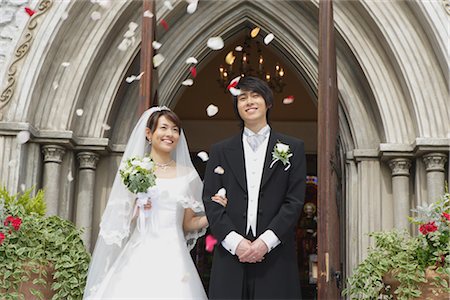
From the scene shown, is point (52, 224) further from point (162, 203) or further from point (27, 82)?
point (27, 82)

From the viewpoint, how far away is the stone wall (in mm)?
6891

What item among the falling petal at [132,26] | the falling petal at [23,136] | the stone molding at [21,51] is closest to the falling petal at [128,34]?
the falling petal at [132,26]

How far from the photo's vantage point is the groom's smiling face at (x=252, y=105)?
4.41 metres

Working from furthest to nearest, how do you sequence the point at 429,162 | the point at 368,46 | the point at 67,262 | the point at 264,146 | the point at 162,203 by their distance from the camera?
1. the point at 368,46
2. the point at 429,162
3. the point at 67,262
4. the point at 162,203
5. the point at 264,146

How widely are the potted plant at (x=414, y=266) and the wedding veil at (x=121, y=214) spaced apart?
1.22 metres

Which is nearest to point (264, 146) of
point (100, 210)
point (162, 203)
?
point (162, 203)

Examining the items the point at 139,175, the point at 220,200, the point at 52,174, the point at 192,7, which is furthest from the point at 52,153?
the point at 220,200

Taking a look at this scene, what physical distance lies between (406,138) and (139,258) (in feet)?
11.0

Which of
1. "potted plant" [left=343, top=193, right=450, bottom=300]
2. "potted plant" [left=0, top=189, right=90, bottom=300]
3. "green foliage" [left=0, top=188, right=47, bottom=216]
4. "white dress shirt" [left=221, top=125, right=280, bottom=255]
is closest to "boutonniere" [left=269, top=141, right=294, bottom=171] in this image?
"white dress shirt" [left=221, top=125, right=280, bottom=255]

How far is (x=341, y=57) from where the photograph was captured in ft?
24.8

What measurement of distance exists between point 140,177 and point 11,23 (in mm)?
3087

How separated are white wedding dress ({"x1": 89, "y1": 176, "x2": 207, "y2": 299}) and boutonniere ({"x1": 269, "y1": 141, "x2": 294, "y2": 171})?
0.77m

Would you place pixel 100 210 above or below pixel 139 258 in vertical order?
above

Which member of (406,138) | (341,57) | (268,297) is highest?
(341,57)
